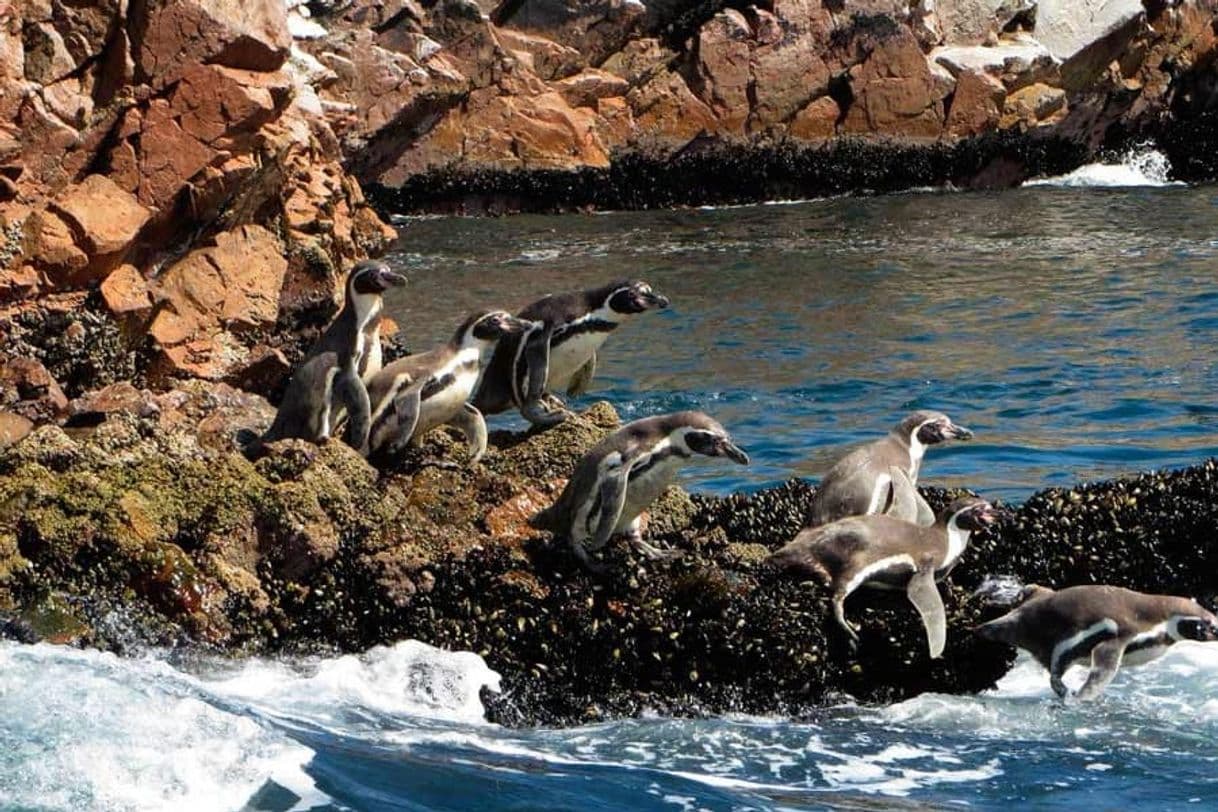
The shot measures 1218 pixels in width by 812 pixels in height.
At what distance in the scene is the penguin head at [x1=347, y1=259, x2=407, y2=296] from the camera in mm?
11125

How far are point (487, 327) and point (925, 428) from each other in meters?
2.53

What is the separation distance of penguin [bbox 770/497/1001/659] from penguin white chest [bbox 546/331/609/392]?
2.44 metres

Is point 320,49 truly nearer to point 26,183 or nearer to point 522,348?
point 26,183

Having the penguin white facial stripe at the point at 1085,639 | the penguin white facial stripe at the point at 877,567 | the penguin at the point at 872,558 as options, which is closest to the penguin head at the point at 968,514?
the penguin at the point at 872,558

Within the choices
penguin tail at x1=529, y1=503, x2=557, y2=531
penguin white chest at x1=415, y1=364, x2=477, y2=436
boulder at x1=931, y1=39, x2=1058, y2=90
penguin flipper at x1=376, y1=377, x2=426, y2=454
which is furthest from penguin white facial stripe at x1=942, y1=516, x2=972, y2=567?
boulder at x1=931, y1=39, x2=1058, y2=90

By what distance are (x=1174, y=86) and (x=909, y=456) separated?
27.6m

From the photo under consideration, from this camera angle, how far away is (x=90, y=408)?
11891mm

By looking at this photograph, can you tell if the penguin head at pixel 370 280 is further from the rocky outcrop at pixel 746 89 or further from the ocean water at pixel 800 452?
the rocky outcrop at pixel 746 89

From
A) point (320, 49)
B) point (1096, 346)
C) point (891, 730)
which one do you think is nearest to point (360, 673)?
point (891, 730)

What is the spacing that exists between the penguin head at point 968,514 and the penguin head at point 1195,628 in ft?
3.49

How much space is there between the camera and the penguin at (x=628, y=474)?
31.0 ft

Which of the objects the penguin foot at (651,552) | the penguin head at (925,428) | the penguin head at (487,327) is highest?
the penguin head at (487,327)

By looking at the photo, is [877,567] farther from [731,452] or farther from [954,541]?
[731,452]

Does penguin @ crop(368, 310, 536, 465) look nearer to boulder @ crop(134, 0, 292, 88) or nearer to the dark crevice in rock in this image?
boulder @ crop(134, 0, 292, 88)
